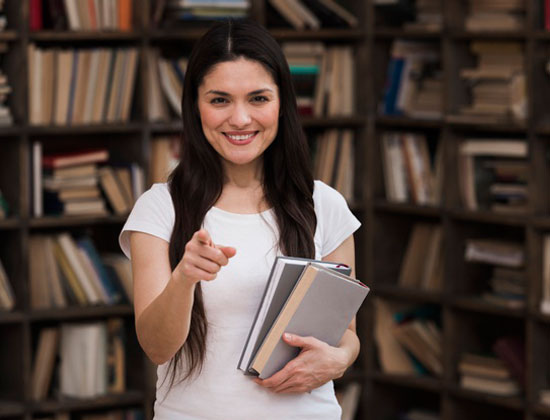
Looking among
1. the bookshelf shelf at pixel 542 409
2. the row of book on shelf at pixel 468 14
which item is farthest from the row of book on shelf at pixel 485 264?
the row of book on shelf at pixel 468 14

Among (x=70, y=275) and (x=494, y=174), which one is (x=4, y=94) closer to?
(x=70, y=275)

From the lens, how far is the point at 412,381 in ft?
11.6

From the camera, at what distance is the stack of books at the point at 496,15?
10.5 feet

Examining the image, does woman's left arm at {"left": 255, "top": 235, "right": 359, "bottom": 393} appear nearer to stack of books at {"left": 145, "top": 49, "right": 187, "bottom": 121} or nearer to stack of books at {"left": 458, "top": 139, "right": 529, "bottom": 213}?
stack of books at {"left": 458, "top": 139, "right": 529, "bottom": 213}

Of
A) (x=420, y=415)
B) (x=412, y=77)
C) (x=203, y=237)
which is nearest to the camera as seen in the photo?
(x=203, y=237)

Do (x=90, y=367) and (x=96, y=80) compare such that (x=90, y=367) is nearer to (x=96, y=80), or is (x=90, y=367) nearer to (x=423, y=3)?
(x=96, y=80)

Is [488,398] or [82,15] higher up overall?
[82,15]

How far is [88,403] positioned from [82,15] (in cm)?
142

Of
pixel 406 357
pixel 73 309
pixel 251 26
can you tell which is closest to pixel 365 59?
pixel 406 357

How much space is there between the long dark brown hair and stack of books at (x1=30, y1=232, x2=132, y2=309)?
172cm

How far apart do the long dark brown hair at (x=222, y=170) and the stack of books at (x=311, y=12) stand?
5.77 ft

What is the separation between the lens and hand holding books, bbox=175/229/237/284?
143 centimetres

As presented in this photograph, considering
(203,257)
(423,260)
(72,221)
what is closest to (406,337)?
(423,260)

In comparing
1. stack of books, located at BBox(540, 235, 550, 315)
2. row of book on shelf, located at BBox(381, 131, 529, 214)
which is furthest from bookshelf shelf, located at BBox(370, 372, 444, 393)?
row of book on shelf, located at BBox(381, 131, 529, 214)
